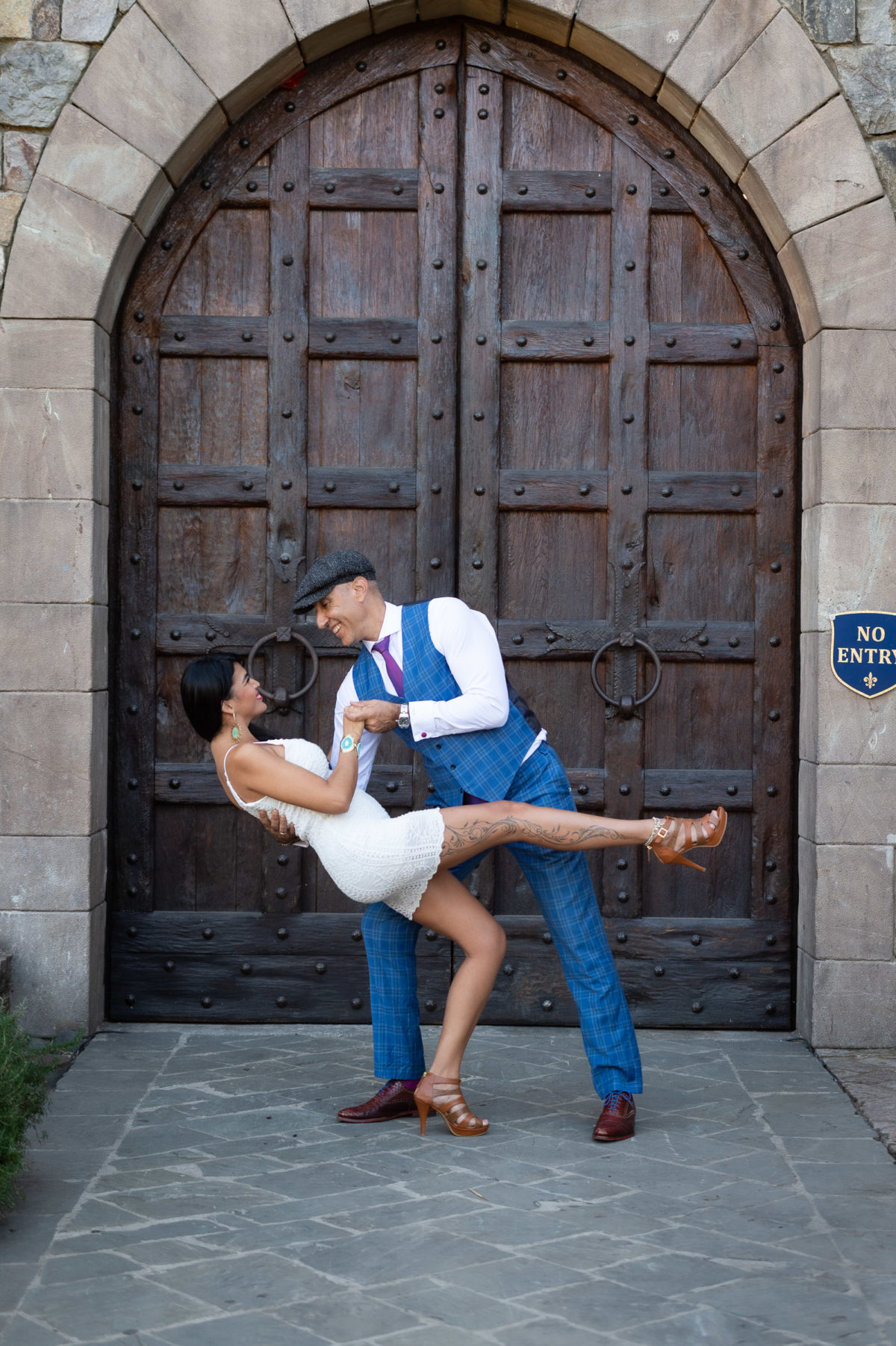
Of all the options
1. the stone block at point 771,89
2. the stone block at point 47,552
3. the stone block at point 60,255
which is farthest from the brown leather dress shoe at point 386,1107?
the stone block at point 771,89

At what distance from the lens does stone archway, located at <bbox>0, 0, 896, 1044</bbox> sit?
15.2 ft

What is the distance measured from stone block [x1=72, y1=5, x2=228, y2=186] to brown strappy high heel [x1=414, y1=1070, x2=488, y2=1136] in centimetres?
318

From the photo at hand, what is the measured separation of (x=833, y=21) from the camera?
4633 millimetres

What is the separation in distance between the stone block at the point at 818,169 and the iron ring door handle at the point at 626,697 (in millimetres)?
1512

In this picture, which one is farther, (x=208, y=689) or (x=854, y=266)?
(x=854, y=266)

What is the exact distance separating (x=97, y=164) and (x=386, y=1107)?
325 cm

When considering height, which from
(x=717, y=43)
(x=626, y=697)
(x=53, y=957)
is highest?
(x=717, y=43)

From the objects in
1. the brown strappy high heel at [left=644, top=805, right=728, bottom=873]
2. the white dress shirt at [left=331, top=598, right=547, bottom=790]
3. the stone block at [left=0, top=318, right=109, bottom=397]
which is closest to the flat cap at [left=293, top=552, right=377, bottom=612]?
the white dress shirt at [left=331, top=598, right=547, bottom=790]

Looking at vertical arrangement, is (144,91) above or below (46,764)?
above

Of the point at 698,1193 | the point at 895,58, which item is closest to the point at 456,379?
the point at 895,58

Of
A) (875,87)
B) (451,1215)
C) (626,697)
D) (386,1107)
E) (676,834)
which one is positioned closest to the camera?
(451,1215)

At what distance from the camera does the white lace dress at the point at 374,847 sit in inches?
142

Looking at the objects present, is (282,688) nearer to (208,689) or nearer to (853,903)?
(208,689)

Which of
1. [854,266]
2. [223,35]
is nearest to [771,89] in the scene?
[854,266]
